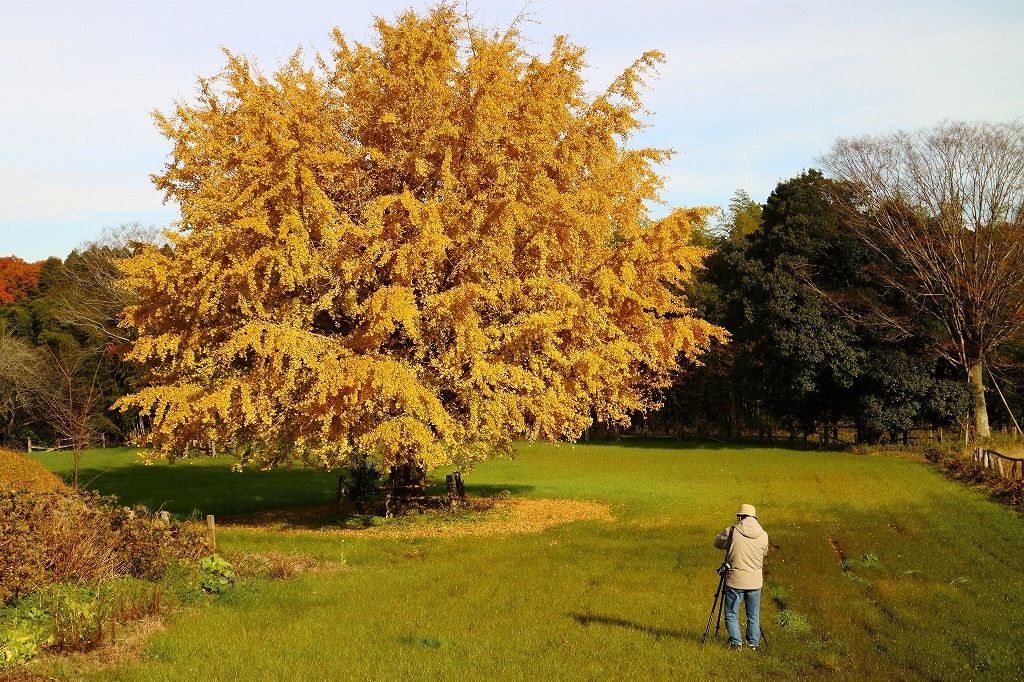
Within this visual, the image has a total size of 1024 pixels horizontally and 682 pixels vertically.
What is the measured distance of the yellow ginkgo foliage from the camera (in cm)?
1998

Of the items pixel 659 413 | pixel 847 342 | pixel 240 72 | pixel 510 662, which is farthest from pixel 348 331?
pixel 659 413

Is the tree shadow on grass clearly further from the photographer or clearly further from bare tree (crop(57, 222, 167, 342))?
bare tree (crop(57, 222, 167, 342))

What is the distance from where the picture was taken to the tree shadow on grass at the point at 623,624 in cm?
1194

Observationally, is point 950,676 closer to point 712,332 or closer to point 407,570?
point 407,570

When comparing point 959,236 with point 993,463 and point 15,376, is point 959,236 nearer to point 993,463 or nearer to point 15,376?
point 993,463

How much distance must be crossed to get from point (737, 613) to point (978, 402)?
39277 millimetres

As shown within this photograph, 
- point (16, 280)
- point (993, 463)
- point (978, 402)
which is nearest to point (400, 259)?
point (993, 463)

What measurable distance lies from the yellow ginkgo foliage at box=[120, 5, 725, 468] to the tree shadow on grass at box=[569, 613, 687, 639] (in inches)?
292

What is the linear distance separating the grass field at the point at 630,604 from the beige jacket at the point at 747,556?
2.95 ft

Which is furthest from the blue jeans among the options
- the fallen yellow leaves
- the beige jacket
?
the fallen yellow leaves

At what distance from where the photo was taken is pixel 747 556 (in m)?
10.9

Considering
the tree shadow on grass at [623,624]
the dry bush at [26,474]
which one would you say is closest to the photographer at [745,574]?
the tree shadow on grass at [623,624]

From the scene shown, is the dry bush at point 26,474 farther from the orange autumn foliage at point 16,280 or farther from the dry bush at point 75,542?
the orange autumn foliage at point 16,280

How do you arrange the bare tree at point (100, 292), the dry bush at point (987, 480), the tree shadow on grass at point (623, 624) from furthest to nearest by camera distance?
the bare tree at point (100, 292), the dry bush at point (987, 480), the tree shadow on grass at point (623, 624)
